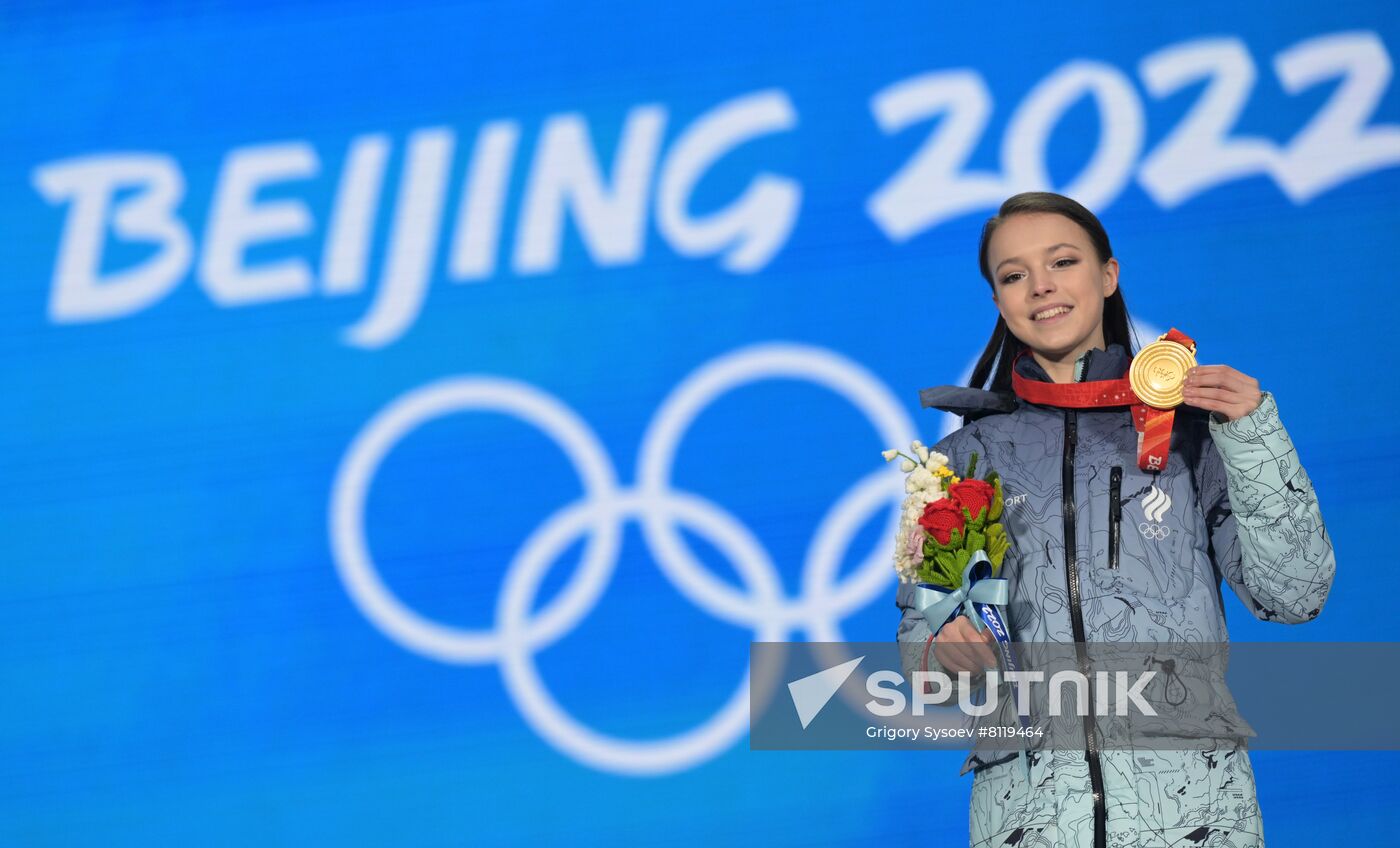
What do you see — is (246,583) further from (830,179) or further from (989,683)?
(989,683)

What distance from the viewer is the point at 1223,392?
1.66 m

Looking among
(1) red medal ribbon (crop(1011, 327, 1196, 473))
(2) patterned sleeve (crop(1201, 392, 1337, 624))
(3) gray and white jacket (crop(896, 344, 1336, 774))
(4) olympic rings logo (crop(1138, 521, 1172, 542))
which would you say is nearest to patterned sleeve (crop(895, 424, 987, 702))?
(3) gray and white jacket (crop(896, 344, 1336, 774))

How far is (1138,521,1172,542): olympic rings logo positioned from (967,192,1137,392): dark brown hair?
0.28 m

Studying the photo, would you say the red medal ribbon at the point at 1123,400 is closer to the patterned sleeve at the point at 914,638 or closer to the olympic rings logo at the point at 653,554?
the patterned sleeve at the point at 914,638

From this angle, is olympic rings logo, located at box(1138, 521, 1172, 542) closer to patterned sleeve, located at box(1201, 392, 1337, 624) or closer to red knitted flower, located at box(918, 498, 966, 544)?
patterned sleeve, located at box(1201, 392, 1337, 624)

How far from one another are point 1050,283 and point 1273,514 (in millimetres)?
433

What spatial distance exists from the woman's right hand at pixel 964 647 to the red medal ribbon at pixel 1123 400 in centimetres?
30

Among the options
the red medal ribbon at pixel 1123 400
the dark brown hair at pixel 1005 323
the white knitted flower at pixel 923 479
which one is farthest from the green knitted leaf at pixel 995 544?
the dark brown hair at pixel 1005 323

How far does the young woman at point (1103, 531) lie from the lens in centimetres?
166

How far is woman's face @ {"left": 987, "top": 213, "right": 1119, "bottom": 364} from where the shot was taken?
1909 mm

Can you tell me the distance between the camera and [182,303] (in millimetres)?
3463

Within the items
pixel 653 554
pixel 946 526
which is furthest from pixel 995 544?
pixel 653 554

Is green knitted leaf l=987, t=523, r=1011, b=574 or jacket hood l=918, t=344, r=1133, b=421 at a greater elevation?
jacket hood l=918, t=344, r=1133, b=421

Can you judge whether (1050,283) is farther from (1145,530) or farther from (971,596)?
(971,596)
